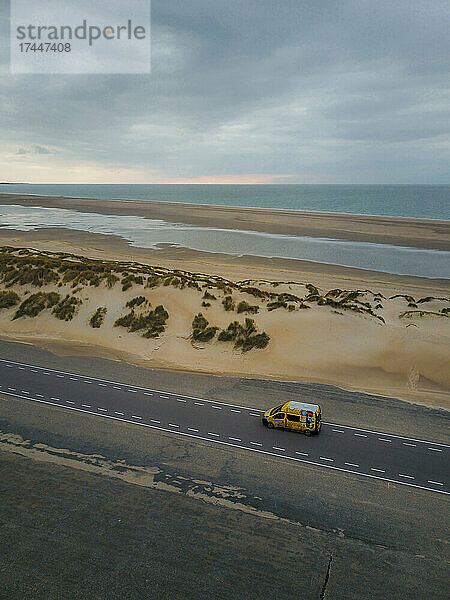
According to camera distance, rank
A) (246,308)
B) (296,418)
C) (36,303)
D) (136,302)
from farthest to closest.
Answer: (36,303)
(136,302)
(246,308)
(296,418)

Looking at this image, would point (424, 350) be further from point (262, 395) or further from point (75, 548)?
point (75, 548)

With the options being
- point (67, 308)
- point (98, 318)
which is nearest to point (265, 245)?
point (67, 308)

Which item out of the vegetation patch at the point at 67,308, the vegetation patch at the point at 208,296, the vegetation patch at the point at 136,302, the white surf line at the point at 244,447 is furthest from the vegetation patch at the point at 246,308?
the white surf line at the point at 244,447

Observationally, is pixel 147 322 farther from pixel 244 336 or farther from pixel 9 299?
pixel 9 299

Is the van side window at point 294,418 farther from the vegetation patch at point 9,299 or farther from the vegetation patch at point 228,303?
the vegetation patch at point 9,299

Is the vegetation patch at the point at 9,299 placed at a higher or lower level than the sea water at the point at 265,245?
lower

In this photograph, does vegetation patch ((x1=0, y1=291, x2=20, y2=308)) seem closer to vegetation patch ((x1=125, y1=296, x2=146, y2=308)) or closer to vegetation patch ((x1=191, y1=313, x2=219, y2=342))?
vegetation patch ((x1=125, y1=296, x2=146, y2=308))
